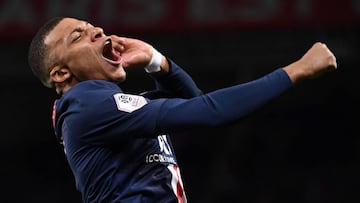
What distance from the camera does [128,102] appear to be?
6.98ft

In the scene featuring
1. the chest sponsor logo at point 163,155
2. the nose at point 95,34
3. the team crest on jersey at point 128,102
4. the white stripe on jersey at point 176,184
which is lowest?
the white stripe on jersey at point 176,184

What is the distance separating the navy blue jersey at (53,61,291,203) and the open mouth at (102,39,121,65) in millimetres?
129

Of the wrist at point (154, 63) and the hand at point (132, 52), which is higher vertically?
the hand at point (132, 52)

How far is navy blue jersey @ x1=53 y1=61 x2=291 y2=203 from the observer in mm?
2043

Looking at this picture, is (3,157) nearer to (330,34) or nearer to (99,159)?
(330,34)

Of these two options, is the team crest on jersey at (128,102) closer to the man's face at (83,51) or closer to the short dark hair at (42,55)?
the man's face at (83,51)

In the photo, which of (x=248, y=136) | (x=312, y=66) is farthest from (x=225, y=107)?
(x=248, y=136)

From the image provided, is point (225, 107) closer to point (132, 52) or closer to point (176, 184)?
point (176, 184)

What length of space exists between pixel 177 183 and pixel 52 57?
1.82 ft

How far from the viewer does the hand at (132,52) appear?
8.45 ft

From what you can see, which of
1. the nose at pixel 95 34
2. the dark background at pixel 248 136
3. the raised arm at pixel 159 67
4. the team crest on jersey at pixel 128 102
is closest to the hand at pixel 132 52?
the raised arm at pixel 159 67

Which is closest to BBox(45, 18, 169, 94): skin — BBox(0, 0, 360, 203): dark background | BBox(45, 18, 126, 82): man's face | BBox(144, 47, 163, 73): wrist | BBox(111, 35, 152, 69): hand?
BBox(45, 18, 126, 82): man's face

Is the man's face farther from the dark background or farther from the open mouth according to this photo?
the dark background

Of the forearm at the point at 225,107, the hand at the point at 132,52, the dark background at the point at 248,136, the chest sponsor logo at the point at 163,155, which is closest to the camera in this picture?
the forearm at the point at 225,107
